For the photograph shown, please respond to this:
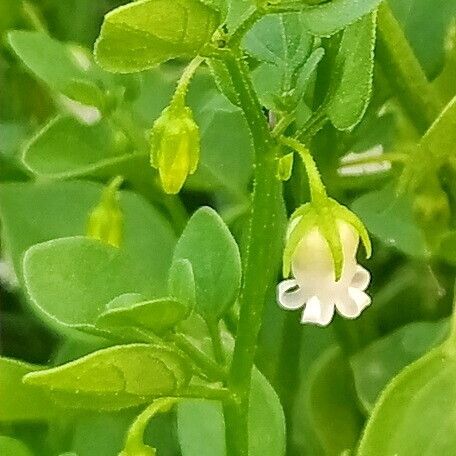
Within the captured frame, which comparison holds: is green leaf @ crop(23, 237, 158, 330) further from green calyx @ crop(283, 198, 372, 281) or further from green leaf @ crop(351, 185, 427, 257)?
green leaf @ crop(351, 185, 427, 257)

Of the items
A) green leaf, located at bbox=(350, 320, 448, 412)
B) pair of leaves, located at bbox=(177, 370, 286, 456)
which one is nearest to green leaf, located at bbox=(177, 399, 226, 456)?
pair of leaves, located at bbox=(177, 370, 286, 456)

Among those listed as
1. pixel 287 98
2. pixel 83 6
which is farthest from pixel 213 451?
pixel 83 6

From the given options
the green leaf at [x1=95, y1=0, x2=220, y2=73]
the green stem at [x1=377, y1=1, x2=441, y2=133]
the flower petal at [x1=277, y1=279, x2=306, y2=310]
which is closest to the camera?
the green leaf at [x1=95, y1=0, x2=220, y2=73]

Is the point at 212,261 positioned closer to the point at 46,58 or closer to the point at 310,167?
the point at 310,167

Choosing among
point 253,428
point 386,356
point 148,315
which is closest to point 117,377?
point 148,315

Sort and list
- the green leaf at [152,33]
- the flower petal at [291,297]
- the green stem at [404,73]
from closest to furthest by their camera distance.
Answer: the green leaf at [152,33]
the flower petal at [291,297]
the green stem at [404,73]

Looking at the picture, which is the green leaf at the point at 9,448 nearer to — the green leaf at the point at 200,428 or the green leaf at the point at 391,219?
the green leaf at the point at 200,428

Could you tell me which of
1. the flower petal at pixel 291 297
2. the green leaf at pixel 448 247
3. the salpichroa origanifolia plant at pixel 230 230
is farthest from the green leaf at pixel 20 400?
the green leaf at pixel 448 247

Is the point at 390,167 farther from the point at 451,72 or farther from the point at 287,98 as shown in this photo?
the point at 287,98
